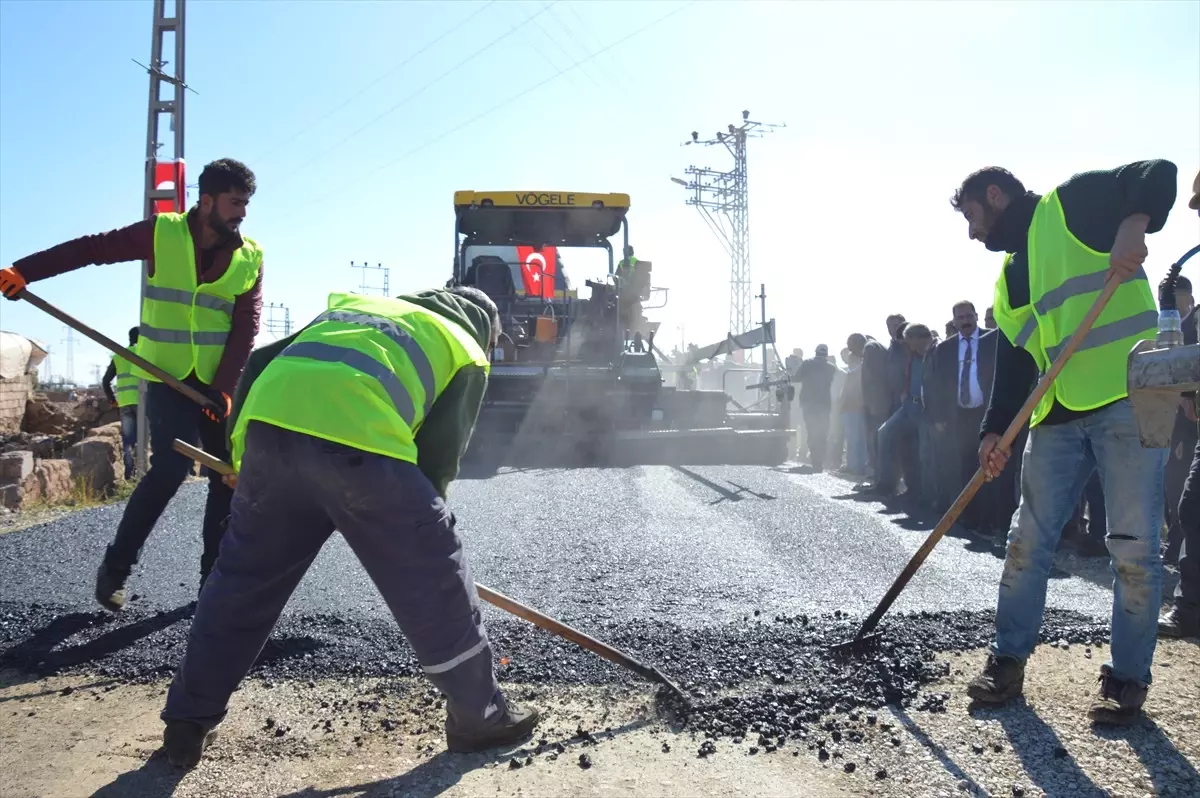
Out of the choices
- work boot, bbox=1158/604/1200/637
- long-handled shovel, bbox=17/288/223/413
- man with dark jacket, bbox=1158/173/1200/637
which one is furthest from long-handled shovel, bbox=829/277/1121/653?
long-handled shovel, bbox=17/288/223/413

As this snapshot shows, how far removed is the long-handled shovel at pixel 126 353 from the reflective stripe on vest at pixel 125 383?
173 mm

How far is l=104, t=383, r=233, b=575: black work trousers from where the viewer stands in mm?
3523

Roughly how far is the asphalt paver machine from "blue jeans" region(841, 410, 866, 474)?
0.89m

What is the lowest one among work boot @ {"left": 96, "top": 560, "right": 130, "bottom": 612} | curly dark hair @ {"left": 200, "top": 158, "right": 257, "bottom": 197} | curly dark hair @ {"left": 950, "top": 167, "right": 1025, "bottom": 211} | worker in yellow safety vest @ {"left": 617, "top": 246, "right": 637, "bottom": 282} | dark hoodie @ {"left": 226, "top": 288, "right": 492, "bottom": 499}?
work boot @ {"left": 96, "top": 560, "right": 130, "bottom": 612}

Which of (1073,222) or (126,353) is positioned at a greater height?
(1073,222)

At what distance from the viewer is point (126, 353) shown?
3500 millimetres

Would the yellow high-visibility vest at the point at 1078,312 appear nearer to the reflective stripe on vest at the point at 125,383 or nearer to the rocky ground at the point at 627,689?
the rocky ground at the point at 627,689

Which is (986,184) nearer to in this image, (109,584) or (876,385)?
(109,584)

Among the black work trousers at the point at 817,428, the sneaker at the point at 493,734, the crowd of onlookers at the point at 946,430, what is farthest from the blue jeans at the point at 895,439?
the sneaker at the point at 493,734

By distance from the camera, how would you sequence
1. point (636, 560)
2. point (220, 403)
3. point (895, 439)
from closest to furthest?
point (220, 403) < point (636, 560) < point (895, 439)

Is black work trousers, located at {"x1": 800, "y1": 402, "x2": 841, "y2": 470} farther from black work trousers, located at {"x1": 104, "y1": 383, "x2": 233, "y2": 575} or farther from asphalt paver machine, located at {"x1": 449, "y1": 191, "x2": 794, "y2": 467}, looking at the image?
black work trousers, located at {"x1": 104, "y1": 383, "x2": 233, "y2": 575}

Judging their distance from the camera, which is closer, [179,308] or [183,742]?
[183,742]

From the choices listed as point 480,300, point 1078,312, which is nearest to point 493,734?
point 480,300

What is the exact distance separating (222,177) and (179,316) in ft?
1.93
